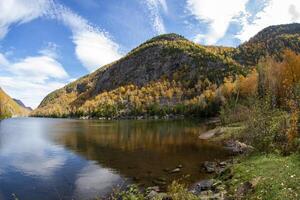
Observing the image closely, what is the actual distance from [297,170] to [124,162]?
34.0 m

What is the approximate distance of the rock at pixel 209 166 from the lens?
153 feet

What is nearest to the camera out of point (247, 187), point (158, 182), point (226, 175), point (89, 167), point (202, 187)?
point (247, 187)

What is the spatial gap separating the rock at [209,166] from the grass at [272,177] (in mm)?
8925

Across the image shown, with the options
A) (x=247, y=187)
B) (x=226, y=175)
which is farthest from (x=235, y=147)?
(x=247, y=187)

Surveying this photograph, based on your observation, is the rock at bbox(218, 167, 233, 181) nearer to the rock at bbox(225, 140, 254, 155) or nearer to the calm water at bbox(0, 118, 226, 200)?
the calm water at bbox(0, 118, 226, 200)

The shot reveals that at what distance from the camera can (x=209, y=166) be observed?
163 ft

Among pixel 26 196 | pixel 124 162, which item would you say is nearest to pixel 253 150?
pixel 124 162

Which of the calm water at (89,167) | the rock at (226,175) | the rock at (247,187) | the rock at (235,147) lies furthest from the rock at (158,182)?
the rock at (235,147)

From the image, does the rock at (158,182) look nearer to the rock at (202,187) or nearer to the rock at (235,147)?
the rock at (202,187)

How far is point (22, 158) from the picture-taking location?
6309 cm

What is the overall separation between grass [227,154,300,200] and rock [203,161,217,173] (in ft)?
29.3

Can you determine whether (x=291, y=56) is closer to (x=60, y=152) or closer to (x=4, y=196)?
(x=60, y=152)

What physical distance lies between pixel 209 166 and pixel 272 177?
74.5 feet

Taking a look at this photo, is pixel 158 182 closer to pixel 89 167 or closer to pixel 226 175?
pixel 226 175
